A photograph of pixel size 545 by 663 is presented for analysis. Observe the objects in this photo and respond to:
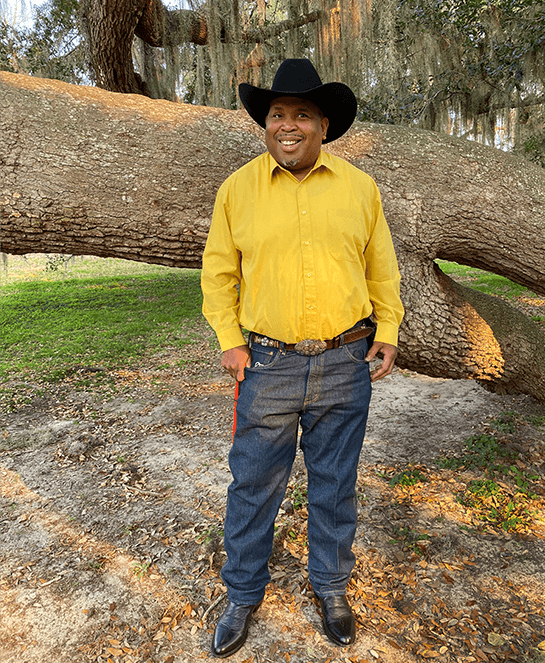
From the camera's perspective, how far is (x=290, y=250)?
72.5 inches

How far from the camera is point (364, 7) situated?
507 cm

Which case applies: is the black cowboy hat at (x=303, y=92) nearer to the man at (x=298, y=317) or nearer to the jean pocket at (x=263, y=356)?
the man at (x=298, y=317)

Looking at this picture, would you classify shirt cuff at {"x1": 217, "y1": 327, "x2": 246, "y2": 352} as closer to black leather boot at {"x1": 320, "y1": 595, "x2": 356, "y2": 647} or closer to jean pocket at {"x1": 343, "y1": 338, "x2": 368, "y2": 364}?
jean pocket at {"x1": 343, "y1": 338, "x2": 368, "y2": 364}

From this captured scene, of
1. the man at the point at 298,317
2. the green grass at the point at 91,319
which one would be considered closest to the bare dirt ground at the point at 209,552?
the man at the point at 298,317

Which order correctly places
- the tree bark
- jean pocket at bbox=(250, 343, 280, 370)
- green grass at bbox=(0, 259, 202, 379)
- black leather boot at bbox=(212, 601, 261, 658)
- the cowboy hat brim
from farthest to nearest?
green grass at bbox=(0, 259, 202, 379), the tree bark, black leather boot at bbox=(212, 601, 261, 658), jean pocket at bbox=(250, 343, 280, 370), the cowboy hat brim

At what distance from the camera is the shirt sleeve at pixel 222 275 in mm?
1955

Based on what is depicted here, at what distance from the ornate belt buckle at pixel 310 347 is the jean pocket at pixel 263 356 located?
3.6 inches

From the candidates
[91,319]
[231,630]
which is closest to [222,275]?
[231,630]

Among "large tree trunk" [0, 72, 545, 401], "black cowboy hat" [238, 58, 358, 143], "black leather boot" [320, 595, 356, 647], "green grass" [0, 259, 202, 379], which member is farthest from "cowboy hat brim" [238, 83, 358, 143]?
"green grass" [0, 259, 202, 379]

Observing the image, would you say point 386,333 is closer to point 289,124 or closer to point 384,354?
point 384,354

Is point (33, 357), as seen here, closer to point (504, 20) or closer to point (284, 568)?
point (284, 568)

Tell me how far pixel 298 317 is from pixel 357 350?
12.5 inches

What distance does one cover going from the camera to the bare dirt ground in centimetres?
210

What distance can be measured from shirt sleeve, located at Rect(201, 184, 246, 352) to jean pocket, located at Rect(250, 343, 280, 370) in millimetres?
79
